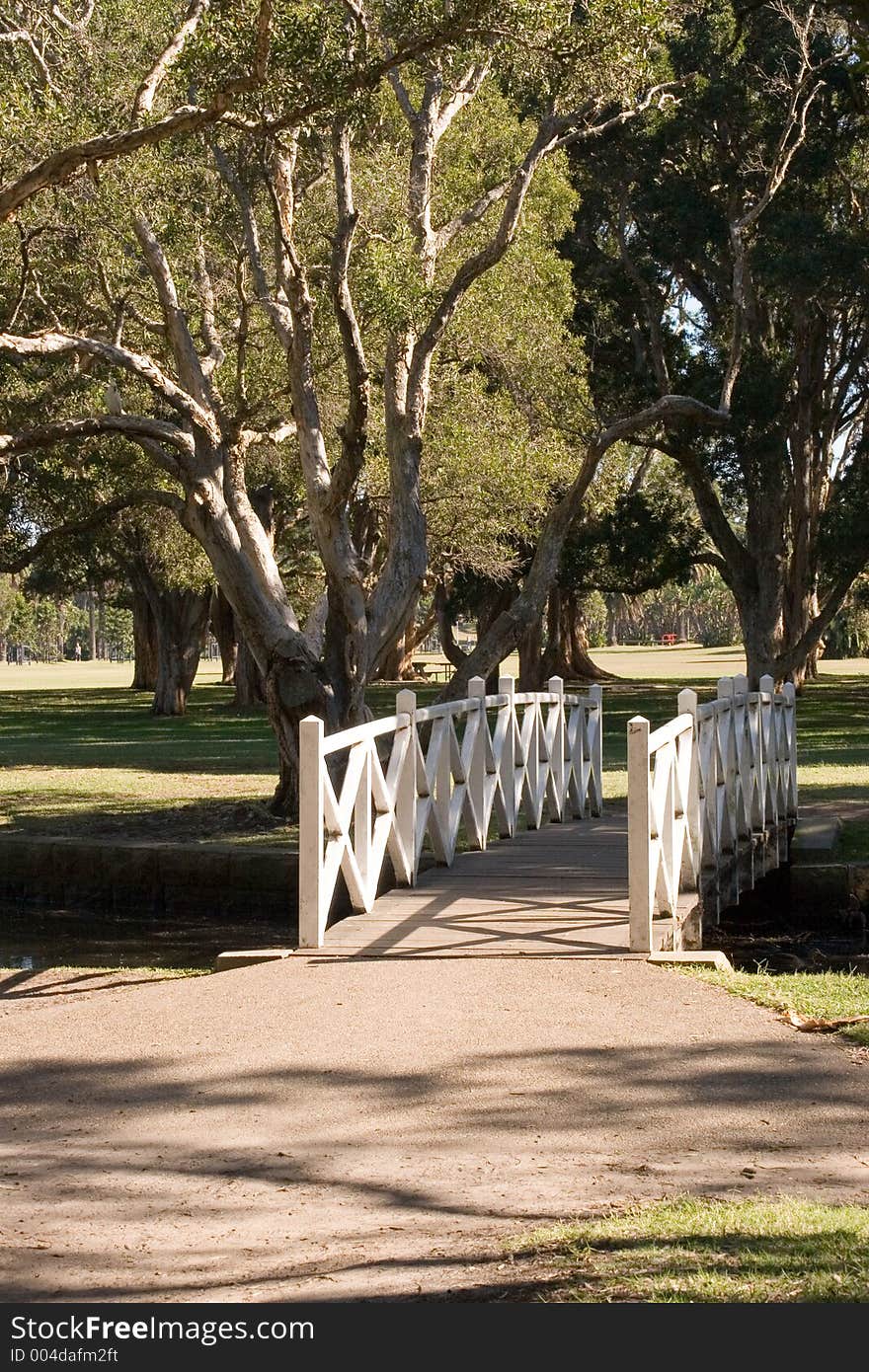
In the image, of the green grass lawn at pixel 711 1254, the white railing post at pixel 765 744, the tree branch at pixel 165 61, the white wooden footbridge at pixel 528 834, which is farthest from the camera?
the white railing post at pixel 765 744

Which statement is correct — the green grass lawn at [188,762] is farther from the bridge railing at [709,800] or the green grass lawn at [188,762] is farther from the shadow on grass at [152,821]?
the bridge railing at [709,800]

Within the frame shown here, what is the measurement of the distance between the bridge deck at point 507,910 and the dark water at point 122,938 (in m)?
2.34

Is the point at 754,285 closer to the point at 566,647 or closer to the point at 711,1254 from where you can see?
the point at 566,647

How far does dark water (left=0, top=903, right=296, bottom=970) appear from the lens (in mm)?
12730

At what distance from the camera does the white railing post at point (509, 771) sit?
13586 mm

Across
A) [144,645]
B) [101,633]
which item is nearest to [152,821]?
[144,645]

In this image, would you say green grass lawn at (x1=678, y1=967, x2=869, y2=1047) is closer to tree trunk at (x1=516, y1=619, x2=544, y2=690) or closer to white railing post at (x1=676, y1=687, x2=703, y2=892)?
white railing post at (x1=676, y1=687, x2=703, y2=892)

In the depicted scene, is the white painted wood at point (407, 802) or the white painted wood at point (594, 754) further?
the white painted wood at point (594, 754)

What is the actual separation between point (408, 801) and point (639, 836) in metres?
2.25

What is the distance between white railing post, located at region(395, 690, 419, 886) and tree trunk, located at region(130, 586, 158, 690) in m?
36.9

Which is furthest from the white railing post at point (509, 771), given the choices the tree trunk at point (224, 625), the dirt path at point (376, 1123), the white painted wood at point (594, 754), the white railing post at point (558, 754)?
the tree trunk at point (224, 625)

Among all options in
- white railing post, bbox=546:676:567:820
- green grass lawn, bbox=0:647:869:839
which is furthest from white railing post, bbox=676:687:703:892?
green grass lawn, bbox=0:647:869:839

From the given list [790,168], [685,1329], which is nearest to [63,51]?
[685,1329]

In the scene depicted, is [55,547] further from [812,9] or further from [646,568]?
[812,9]
